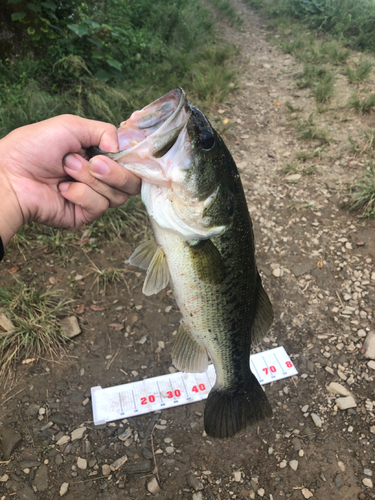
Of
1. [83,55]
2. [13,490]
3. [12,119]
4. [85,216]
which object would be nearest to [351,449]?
[13,490]

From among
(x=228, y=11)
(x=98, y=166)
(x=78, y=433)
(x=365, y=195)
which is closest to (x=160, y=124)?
(x=98, y=166)

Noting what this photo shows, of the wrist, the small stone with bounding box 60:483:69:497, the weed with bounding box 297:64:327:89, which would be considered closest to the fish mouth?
the wrist

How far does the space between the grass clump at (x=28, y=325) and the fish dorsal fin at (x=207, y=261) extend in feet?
6.14

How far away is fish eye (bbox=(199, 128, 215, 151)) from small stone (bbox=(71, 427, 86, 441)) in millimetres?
2388

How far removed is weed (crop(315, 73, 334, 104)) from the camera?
6.02 m

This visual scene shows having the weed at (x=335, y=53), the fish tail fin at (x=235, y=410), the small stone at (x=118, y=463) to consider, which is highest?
the weed at (x=335, y=53)

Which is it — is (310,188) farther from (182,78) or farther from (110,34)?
(110,34)

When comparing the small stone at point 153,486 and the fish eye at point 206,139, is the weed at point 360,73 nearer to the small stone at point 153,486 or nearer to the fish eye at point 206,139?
the fish eye at point 206,139

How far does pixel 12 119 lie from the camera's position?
3.85 m

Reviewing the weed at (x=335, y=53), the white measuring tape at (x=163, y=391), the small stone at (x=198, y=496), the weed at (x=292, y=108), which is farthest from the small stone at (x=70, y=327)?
the weed at (x=335, y=53)

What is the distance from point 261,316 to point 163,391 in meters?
1.36

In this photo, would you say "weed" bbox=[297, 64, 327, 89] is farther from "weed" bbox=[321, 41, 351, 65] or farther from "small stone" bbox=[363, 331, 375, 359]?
"small stone" bbox=[363, 331, 375, 359]

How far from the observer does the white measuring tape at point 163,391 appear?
270cm

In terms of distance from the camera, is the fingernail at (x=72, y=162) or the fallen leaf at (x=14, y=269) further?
the fallen leaf at (x=14, y=269)
